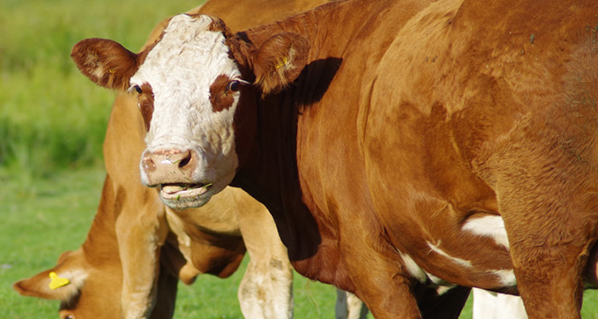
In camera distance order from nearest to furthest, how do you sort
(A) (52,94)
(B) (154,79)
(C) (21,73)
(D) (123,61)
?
(B) (154,79) → (D) (123,61) → (A) (52,94) → (C) (21,73)

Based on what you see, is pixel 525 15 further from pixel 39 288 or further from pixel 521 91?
pixel 39 288

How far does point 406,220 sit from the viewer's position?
3293 mm

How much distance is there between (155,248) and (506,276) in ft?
10.3

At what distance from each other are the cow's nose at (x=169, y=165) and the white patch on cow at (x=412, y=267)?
3.15 ft

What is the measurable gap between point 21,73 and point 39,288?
43.2 feet

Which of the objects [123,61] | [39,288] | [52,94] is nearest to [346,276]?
[123,61]

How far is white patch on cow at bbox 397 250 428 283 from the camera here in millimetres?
3609

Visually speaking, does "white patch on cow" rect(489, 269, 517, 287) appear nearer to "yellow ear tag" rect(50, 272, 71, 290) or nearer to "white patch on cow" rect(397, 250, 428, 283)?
"white patch on cow" rect(397, 250, 428, 283)

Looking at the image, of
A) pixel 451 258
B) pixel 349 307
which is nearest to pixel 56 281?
pixel 349 307

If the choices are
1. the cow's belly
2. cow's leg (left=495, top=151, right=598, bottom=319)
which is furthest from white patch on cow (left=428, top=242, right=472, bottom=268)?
cow's leg (left=495, top=151, right=598, bottom=319)

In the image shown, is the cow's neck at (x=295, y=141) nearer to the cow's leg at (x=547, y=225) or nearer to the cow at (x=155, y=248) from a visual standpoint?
the cow at (x=155, y=248)

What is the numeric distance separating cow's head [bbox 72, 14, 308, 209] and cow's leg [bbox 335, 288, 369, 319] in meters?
2.36

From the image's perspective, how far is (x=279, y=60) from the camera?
147 inches

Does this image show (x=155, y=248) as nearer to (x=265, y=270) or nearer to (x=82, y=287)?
(x=82, y=287)
